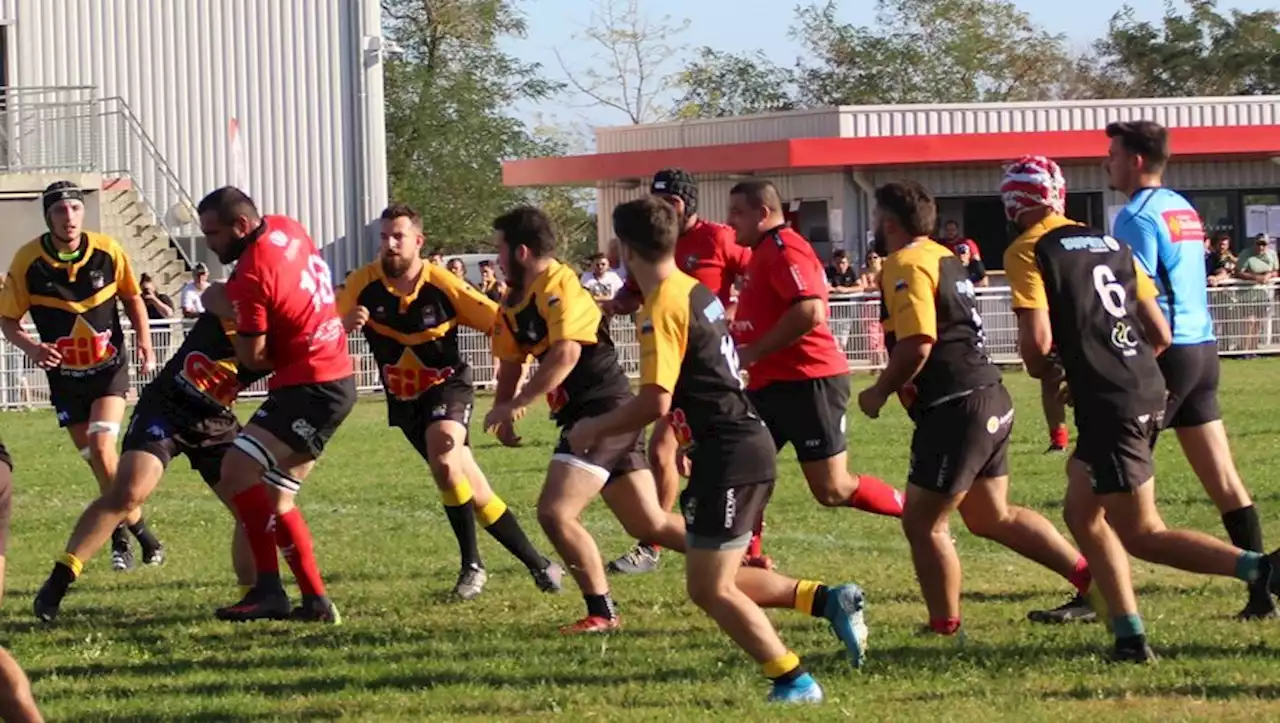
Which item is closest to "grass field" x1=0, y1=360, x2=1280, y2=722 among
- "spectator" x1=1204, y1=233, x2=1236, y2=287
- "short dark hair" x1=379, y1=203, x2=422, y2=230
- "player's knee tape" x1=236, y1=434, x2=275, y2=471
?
"player's knee tape" x1=236, y1=434, x2=275, y2=471

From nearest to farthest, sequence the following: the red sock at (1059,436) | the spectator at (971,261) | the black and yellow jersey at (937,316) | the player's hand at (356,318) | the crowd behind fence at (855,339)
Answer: the black and yellow jersey at (937,316), the player's hand at (356,318), the red sock at (1059,436), the crowd behind fence at (855,339), the spectator at (971,261)

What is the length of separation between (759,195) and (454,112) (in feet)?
154

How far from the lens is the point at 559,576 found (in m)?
9.89

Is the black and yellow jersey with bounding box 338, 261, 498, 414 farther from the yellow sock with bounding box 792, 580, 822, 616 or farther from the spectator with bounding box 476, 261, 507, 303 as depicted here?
the spectator with bounding box 476, 261, 507, 303

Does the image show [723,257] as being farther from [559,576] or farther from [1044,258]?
[1044,258]

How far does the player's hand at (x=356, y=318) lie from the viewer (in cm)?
964

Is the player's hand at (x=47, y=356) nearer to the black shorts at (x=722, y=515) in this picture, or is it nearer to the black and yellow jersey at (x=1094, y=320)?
the black shorts at (x=722, y=515)

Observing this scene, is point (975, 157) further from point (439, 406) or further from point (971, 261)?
point (439, 406)

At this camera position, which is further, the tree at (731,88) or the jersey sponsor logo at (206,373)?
the tree at (731,88)

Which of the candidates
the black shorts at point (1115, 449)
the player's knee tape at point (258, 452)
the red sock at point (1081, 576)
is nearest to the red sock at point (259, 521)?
the player's knee tape at point (258, 452)

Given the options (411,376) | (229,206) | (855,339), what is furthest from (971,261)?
(229,206)

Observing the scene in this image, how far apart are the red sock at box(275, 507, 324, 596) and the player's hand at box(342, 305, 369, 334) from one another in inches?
36.6

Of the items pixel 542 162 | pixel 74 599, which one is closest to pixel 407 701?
pixel 74 599

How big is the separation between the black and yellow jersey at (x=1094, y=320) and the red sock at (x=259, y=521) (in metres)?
3.37
